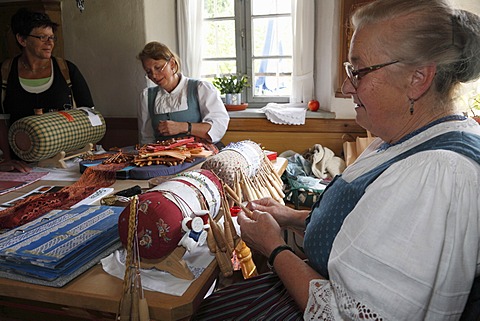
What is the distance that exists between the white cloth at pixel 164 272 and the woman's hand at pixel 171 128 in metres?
1.55

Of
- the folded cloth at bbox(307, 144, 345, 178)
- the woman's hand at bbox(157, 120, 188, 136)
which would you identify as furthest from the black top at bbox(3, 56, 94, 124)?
the folded cloth at bbox(307, 144, 345, 178)

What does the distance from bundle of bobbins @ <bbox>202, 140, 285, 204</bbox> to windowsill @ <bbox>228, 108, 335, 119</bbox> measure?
1344 mm

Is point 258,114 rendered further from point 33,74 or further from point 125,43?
point 33,74

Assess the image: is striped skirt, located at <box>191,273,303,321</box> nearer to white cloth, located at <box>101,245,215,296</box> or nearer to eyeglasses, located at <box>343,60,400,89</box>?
white cloth, located at <box>101,245,215,296</box>

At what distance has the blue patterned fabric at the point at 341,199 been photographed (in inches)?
33.8

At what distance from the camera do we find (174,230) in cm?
101

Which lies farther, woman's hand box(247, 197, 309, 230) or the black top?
the black top

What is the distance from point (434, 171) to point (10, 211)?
130cm

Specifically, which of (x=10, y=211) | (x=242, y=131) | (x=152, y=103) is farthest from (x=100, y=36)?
(x=10, y=211)

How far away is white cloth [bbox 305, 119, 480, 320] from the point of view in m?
0.76

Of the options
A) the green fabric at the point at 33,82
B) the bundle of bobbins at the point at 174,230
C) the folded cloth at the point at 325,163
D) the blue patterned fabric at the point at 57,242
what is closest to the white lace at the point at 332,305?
the bundle of bobbins at the point at 174,230

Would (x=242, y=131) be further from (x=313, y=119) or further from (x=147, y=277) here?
(x=147, y=277)

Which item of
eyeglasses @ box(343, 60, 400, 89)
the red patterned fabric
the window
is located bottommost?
the red patterned fabric

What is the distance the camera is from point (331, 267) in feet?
2.82
